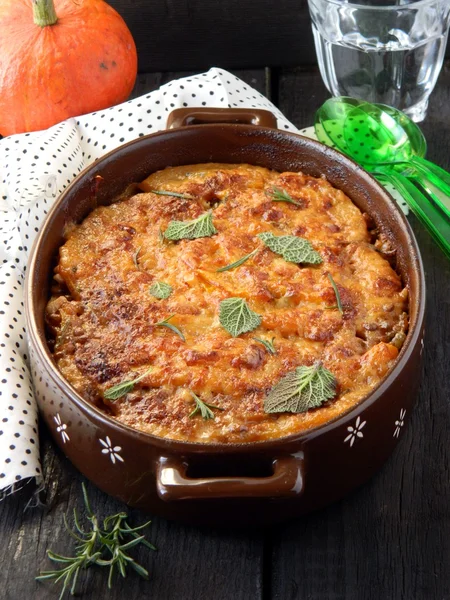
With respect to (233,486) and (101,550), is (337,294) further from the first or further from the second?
(101,550)

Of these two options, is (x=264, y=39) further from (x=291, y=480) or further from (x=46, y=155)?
(x=291, y=480)

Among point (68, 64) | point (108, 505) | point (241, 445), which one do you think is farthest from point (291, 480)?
point (68, 64)

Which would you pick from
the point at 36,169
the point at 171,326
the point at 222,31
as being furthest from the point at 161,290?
the point at 222,31

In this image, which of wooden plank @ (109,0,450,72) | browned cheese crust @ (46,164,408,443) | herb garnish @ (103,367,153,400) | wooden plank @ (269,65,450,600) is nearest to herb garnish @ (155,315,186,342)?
browned cheese crust @ (46,164,408,443)

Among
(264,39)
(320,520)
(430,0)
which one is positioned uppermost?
(430,0)

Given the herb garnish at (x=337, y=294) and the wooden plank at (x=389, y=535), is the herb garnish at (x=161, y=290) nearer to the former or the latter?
the herb garnish at (x=337, y=294)

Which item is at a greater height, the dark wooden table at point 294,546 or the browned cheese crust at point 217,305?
the browned cheese crust at point 217,305

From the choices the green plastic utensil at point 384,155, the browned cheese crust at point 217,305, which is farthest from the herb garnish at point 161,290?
the green plastic utensil at point 384,155
